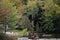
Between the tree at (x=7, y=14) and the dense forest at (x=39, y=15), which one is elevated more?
the tree at (x=7, y=14)

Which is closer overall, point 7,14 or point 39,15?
point 7,14

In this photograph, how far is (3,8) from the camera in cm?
1317

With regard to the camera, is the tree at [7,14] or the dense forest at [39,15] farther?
the dense forest at [39,15]

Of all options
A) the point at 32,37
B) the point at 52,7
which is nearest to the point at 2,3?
the point at 32,37

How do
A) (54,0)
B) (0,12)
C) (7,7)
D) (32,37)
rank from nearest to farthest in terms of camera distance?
(0,12), (7,7), (32,37), (54,0)

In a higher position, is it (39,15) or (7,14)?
(7,14)

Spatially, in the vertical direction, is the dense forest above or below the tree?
below

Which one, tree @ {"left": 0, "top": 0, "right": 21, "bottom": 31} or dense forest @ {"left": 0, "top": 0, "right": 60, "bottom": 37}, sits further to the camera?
dense forest @ {"left": 0, "top": 0, "right": 60, "bottom": 37}

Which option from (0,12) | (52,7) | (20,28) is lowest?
(20,28)

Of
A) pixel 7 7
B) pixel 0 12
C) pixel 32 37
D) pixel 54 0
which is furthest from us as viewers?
pixel 54 0

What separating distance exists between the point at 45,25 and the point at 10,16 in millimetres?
8839

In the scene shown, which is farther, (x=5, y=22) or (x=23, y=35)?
(x=23, y=35)

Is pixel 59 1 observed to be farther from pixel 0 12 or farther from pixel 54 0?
pixel 0 12

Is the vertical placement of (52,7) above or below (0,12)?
below
